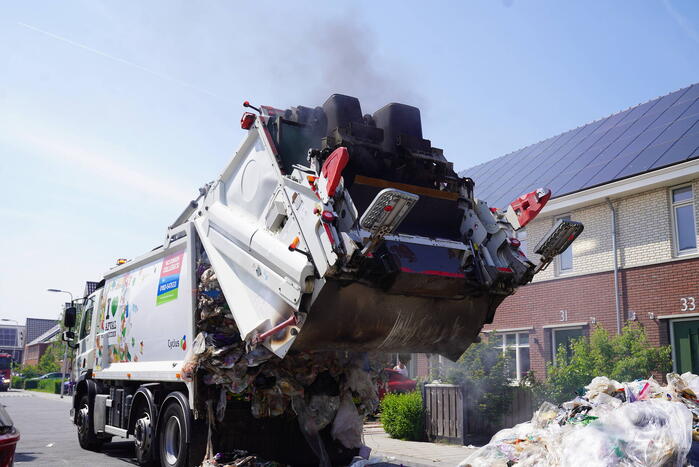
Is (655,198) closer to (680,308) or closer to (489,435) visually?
(680,308)

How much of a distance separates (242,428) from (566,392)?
262 inches

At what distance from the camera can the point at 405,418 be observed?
11.3 meters

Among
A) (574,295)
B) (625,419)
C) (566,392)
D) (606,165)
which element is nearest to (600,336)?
(566,392)

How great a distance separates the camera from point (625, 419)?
519 cm

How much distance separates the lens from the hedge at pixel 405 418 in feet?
36.8

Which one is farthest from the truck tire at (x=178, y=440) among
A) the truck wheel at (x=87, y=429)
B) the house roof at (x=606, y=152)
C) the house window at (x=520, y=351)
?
the house window at (x=520, y=351)

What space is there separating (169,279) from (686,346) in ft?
34.1

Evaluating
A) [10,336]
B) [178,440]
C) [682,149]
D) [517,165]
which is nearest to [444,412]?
[178,440]

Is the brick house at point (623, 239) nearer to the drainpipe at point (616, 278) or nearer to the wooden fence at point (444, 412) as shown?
the drainpipe at point (616, 278)

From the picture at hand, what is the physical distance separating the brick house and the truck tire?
257 inches

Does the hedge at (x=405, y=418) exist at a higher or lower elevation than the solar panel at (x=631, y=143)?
lower

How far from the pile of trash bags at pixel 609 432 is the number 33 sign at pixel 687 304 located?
7304mm

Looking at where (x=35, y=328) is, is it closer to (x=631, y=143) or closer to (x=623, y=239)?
(x=631, y=143)

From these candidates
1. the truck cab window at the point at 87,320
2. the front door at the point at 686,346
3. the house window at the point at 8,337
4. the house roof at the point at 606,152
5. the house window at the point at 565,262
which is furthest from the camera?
the house window at the point at 8,337
